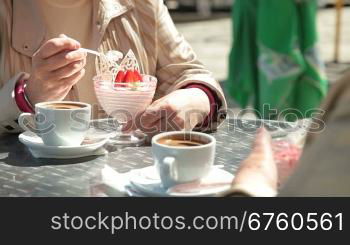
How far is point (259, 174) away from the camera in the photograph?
1.11 metres

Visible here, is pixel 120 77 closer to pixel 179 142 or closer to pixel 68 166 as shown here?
pixel 68 166

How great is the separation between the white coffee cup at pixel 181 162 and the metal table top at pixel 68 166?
0.17 metres

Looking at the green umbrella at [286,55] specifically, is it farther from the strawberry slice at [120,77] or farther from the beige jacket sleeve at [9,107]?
the beige jacket sleeve at [9,107]

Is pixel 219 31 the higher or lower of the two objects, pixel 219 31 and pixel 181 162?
the lower

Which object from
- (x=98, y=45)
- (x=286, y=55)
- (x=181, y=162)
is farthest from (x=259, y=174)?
(x=286, y=55)

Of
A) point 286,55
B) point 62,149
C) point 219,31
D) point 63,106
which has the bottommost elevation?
point 219,31

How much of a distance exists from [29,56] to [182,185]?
3.55 ft

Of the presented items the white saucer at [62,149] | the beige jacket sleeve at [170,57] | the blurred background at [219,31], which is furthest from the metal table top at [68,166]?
the blurred background at [219,31]

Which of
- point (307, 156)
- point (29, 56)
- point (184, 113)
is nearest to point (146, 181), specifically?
point (184, 113)

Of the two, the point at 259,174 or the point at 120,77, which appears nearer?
the point at 259,174

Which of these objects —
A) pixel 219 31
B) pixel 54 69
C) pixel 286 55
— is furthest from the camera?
pixel 219 31

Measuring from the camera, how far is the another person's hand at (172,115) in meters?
1.96

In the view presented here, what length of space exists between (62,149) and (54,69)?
265 mm

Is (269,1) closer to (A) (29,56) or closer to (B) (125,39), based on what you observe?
(B) (125,39)
